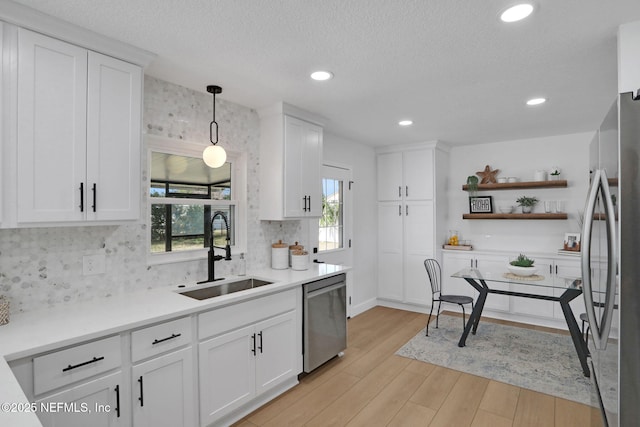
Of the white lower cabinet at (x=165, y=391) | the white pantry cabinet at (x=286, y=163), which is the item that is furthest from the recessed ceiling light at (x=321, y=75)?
the white lower cabinet at (x=165, y=391)

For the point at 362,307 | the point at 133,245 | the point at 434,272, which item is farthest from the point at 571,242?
the point at 133,245

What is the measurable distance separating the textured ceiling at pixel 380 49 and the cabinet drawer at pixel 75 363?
168 centimetres

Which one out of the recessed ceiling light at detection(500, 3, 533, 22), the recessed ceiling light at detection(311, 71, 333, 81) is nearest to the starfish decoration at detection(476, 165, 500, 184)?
the recessed ceiling light at detection(311, 71, 333, 81)

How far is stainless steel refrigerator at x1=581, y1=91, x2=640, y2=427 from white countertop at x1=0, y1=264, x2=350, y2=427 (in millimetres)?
1974

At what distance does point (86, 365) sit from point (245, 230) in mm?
1762

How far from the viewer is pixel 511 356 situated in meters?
3.51

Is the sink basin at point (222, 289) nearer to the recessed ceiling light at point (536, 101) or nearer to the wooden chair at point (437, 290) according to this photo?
the wooden chair at point (437, 290)

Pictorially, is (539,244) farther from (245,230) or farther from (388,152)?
(245,230)

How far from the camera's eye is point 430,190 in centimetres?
495

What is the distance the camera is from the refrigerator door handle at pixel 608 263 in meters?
1.41

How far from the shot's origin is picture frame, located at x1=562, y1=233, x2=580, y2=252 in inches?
172

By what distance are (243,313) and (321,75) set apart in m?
1.82

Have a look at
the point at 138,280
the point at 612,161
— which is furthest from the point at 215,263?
the point at 612,161

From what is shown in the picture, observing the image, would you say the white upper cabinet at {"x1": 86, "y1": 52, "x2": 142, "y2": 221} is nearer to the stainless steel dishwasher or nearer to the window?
the stainless steel dishwasher
